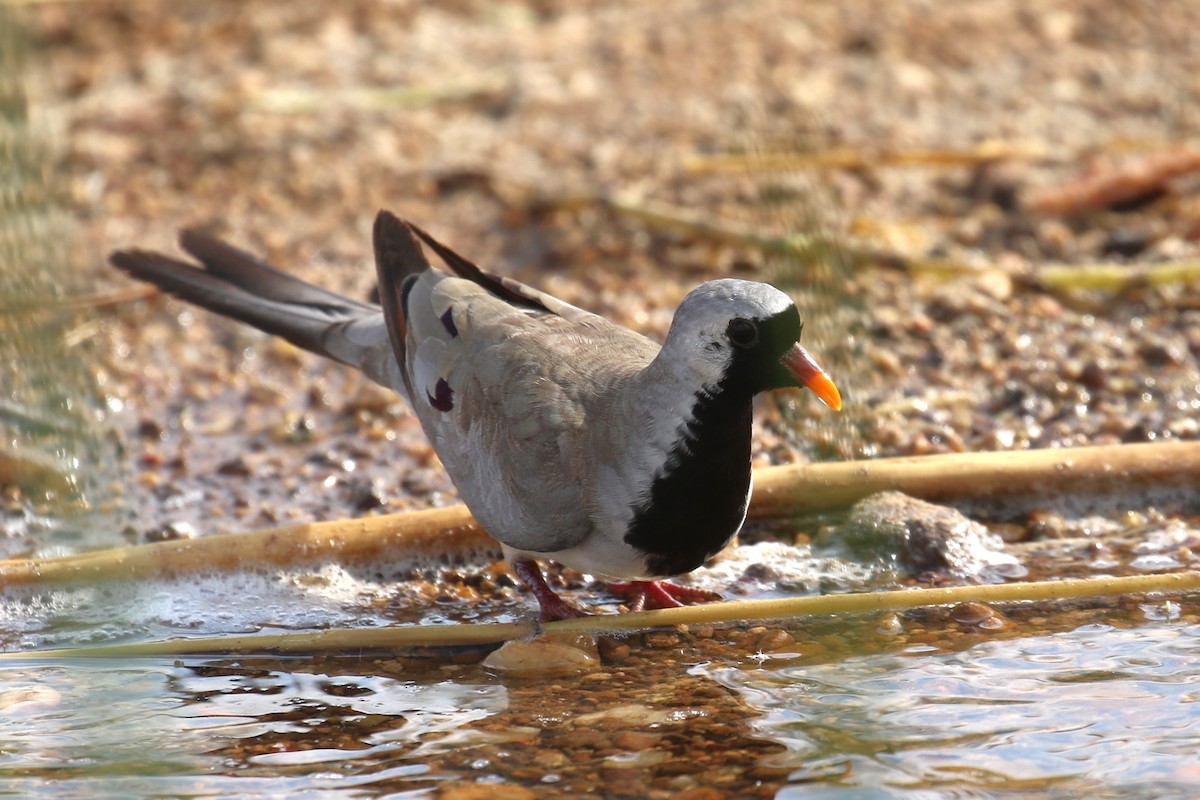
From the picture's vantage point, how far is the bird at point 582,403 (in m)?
3.86

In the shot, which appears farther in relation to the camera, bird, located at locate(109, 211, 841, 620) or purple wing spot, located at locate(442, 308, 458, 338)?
purple wing spot, located at locate(442, 308, 458, 338)

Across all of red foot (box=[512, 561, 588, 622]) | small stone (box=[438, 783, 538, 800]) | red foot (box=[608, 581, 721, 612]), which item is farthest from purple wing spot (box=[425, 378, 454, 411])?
small stone (box=[438, 783, 538, 800])

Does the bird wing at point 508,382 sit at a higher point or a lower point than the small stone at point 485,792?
higher

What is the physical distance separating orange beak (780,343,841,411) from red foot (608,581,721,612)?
2.62 feet

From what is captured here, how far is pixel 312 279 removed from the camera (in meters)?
6.77

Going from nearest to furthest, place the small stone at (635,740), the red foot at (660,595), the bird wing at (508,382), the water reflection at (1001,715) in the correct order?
the water reflection at (1001,715)
the small stone at (635,740)
the bird wing at (508,382)
the red foot at (660,595)

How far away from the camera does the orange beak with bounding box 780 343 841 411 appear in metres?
3.80

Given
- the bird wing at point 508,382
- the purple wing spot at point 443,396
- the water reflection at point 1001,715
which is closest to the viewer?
the water reflection at point 1001,715

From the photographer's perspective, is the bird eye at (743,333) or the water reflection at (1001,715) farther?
the bird eye at (743,333)

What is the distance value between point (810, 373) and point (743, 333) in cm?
19

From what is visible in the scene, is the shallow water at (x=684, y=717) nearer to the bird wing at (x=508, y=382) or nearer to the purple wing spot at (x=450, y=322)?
the bird wing at (x=508, y=382)

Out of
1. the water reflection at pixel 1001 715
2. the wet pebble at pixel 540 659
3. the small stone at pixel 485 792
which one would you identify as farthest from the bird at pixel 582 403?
the small stone at pixel 485 792

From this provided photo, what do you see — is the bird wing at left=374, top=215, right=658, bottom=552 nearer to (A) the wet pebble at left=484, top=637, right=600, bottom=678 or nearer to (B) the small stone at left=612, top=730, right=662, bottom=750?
(A) the wet pebble at left=484, top=637, right=600, bottom=678

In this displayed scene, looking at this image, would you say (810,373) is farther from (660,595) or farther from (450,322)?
(450,322)
